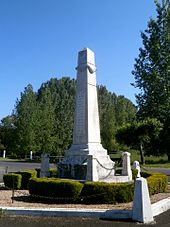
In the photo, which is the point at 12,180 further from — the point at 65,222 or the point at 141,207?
the point at 141,207

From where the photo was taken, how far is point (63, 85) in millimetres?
67688

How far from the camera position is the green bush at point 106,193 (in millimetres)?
11781

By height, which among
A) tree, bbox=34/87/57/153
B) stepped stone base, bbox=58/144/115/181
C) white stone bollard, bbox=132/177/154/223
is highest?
tree, bbox=34/87/57/153

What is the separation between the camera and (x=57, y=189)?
40.6ft

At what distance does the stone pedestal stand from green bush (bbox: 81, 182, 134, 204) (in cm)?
275

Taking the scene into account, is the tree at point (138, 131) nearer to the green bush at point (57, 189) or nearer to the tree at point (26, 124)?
the tree at point (26, 124)

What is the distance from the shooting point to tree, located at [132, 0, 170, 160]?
35.6 meters

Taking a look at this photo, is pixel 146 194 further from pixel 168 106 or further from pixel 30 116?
pixel 30 116

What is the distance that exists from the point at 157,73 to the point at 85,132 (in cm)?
2193

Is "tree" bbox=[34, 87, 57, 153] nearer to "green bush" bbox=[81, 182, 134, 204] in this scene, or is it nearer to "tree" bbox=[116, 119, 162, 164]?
"tree" bbox=[116, 119, 162, 164]

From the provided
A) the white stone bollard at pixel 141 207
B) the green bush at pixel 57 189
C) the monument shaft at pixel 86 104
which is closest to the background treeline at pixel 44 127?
the monument shaft at pixel 86 104

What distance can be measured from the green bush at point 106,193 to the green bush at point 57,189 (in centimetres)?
37

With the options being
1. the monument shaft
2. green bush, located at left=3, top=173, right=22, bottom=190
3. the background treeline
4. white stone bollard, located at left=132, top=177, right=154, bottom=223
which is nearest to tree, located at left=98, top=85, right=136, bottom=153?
the background treeline

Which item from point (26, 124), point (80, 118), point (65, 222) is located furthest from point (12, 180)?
point (26, 124)
